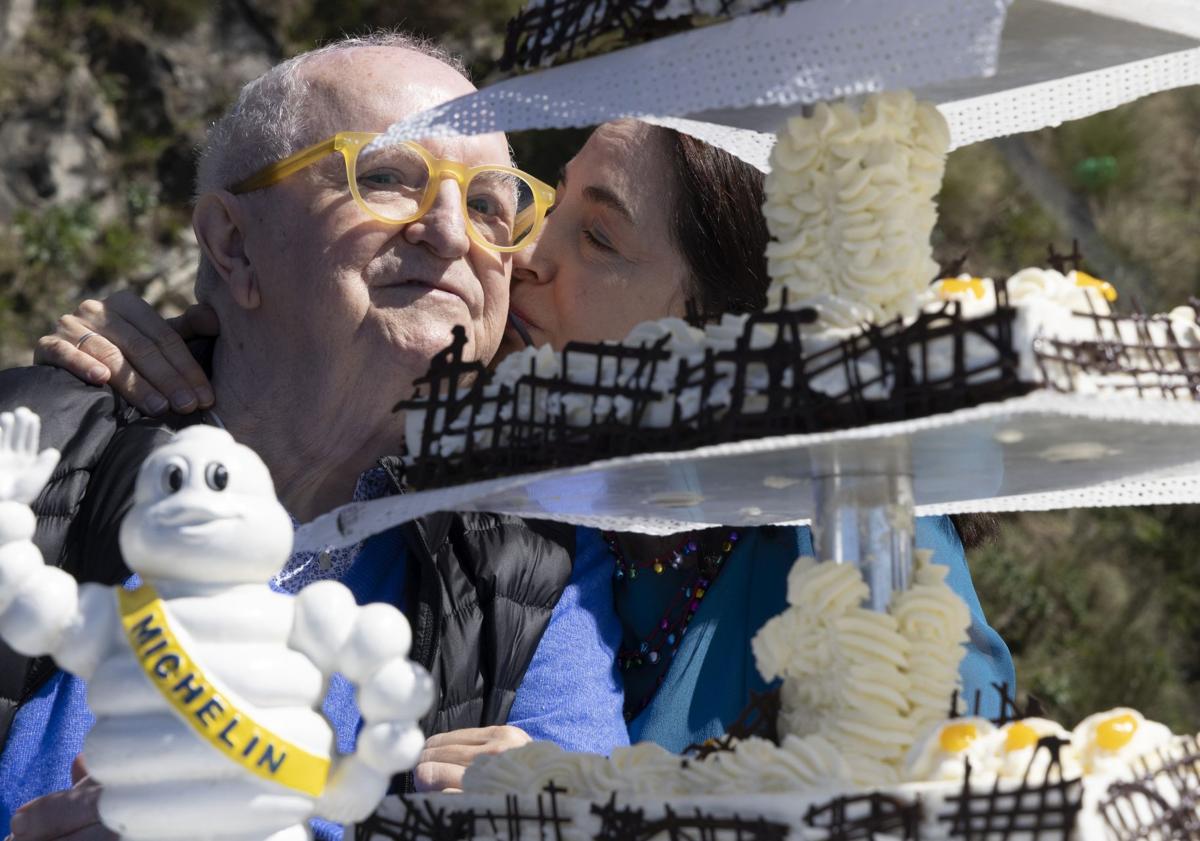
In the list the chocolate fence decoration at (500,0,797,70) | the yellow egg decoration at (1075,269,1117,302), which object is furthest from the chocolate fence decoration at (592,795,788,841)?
the chocolate fence decoration at (500,0,797,70)

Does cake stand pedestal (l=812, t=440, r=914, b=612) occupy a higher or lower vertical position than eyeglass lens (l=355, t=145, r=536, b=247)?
lower

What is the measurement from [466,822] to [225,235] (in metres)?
1.42

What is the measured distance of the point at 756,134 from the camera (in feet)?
5.66

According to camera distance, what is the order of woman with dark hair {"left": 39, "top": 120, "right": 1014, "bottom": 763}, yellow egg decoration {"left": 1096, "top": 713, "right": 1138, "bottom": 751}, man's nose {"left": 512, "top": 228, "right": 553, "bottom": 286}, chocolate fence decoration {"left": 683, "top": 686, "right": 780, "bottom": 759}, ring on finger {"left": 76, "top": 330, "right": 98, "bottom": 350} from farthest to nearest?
man's nose {"left": 512, "top": 228, "right": 553, "bottom": 286}
ring on finger {"left": 76, "top": 330, "right": 98, "bottom": 350}
woman with dark hair {"left": 39, "top": 120, "right": 1014, "bottom": 763}
chocolate fence decoration {"left": 683, "top": 686, "right": 780, "bottom": 759}
yellow egg decoration {"left": 1096, "top": 713, "right": 1138, "bottom": 751}

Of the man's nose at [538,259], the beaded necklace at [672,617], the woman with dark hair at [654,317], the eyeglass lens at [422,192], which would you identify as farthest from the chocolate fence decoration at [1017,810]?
the man's nose at [538,259]

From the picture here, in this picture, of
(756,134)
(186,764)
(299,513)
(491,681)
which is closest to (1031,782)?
(186,764)

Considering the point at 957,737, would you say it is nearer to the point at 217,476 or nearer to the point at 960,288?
the point at 960,288

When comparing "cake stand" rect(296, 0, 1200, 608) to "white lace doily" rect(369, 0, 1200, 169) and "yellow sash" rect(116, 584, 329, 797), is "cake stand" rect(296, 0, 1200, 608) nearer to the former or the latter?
"white lace doily" rect(369, 0, 1200, 169)

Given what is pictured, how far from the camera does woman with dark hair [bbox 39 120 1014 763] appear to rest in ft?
7.69

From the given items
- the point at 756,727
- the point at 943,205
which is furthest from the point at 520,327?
the point at 943,205

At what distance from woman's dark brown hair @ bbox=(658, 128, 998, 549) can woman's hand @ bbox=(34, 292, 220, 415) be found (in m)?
0.81

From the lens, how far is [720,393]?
125 cm

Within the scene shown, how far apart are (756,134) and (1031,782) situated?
811mm

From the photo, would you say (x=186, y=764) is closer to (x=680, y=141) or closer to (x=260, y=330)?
(x=260, y=330)
